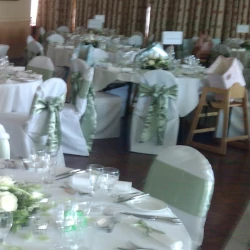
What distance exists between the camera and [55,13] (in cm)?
1350

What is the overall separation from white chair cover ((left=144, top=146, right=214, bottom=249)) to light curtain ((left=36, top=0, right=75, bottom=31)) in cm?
1105

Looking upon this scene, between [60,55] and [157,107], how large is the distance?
139 inches

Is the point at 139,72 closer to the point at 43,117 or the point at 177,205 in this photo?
the point at 43,117

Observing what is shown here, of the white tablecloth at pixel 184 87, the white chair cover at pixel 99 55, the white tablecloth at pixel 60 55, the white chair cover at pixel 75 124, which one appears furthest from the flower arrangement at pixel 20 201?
the white tablecloth at pixel 60 55

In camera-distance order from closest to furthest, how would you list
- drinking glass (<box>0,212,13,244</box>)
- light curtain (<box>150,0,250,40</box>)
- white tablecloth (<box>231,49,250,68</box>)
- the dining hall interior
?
drinking glass (<box>0,212,13,244</box>) < the dining hall interior < white tablecloth (<box>231,49,250,68</box>) < light curtain (<box>150,0,250,40</box>)

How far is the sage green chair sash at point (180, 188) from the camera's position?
98.4 inches

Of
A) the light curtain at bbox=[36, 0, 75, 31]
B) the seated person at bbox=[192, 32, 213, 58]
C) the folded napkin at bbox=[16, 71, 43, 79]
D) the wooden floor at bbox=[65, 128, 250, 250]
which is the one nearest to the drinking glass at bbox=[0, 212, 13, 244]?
the wooden floor at bbox=[65, 128, 250, 250]

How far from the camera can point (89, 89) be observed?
548 centimetres

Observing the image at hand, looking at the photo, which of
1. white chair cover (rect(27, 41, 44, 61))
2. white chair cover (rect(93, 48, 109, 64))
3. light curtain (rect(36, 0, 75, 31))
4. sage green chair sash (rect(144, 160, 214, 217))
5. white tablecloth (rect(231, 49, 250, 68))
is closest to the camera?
sage green chair sash (rect(144, 160, 214, 217))

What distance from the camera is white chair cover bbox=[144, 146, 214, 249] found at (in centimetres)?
251

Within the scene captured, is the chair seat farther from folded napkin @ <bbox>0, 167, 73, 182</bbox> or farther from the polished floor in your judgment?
folded napkin @ <bbox>0, 167, 73, 182</bbox>

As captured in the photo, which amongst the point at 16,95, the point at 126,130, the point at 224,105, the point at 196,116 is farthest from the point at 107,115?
the point at 16,95

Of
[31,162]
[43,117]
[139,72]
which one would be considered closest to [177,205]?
[31,162]

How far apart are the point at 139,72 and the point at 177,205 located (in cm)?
386
